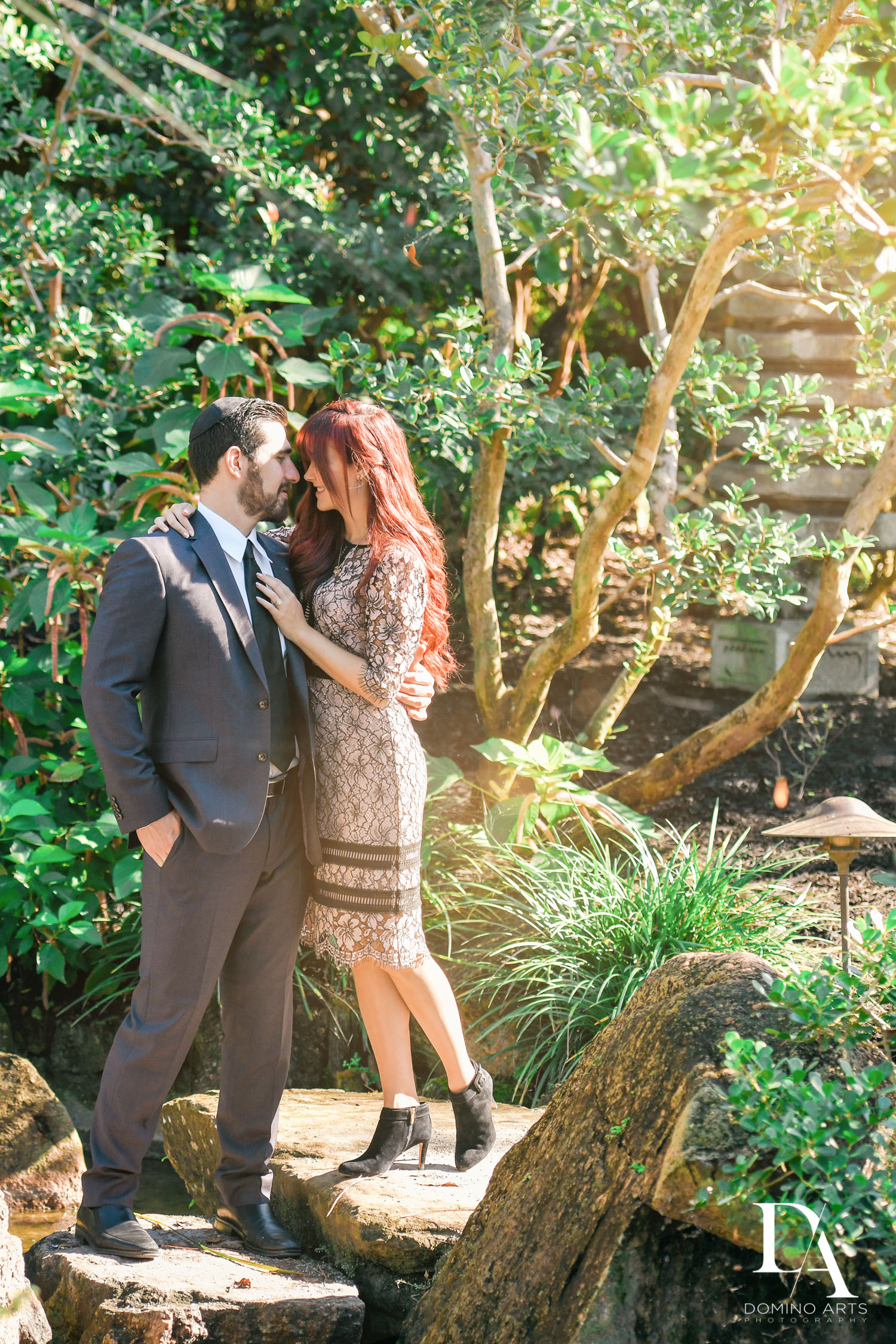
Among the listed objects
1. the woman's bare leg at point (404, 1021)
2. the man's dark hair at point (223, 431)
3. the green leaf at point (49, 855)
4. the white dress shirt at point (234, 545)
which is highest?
the man's dark hair at point (223, 431)

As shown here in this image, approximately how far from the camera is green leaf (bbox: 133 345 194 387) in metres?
3.88

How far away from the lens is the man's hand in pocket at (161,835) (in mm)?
2559

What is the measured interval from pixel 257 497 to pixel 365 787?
0.74 m

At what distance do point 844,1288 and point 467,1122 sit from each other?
1377 millimetres

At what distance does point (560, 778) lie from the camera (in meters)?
4.13

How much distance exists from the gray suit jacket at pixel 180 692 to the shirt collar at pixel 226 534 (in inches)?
0.8

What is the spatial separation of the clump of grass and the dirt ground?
1.07 feet

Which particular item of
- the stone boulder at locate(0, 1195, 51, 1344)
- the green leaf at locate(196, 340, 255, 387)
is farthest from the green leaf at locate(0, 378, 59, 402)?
the stone boulder at locate(0, 1195, 51, 1344)

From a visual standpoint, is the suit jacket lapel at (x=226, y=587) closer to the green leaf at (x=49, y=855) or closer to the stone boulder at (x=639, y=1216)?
the stone boulder at (x=639, y=1216)

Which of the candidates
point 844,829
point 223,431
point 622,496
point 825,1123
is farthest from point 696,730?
point 825,1123

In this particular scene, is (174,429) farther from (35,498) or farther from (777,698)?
(777,698)

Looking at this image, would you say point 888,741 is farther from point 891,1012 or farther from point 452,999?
point 891,1012

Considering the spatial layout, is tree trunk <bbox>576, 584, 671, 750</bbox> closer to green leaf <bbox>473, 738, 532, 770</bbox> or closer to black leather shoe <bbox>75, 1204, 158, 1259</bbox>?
green leaf <bbox>473, 738, 532, 770</bbox>

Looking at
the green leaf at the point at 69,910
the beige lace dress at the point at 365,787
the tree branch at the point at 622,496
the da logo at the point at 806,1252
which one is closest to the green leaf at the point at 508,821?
the tree branch at the point at 622,496
